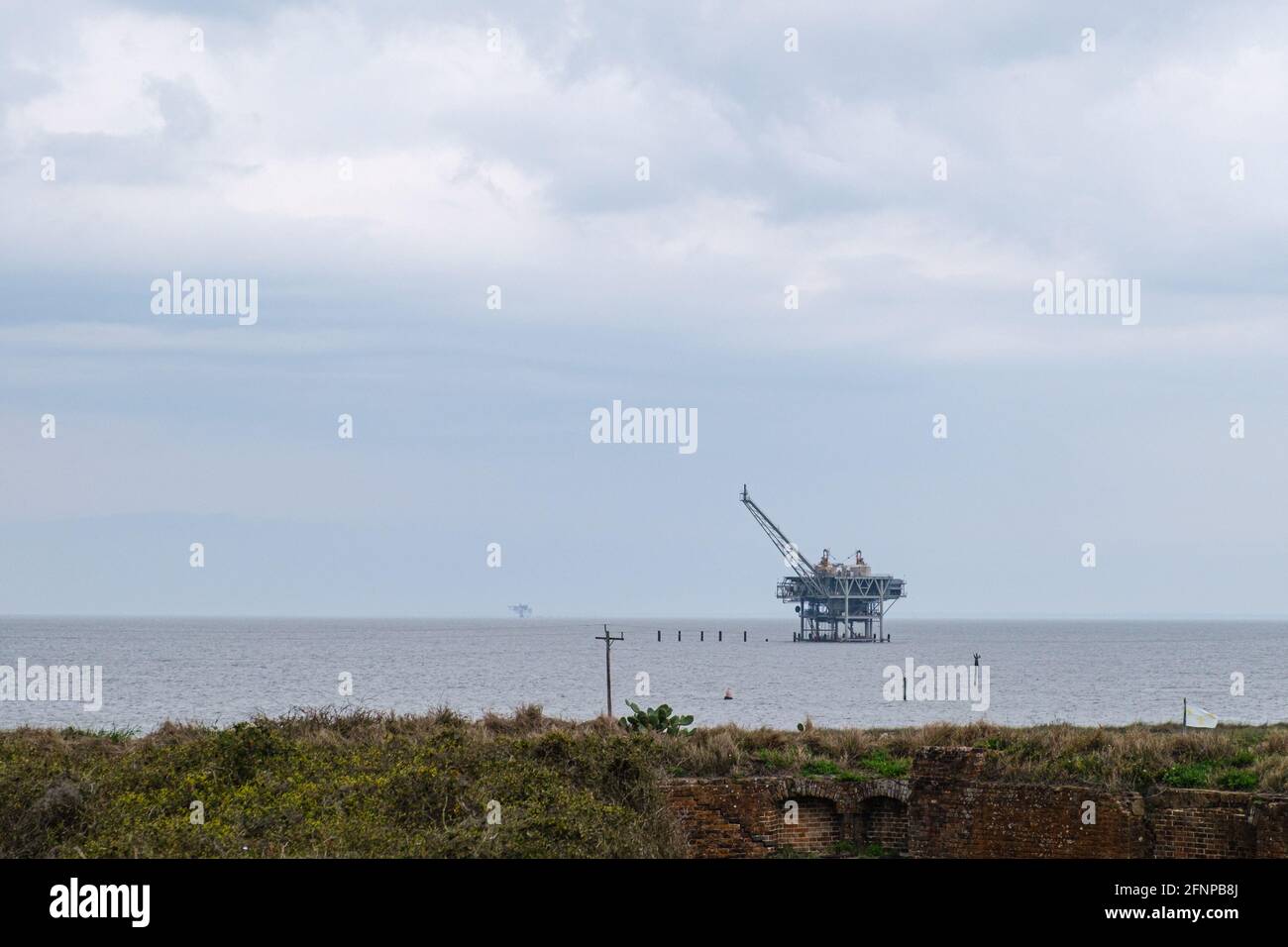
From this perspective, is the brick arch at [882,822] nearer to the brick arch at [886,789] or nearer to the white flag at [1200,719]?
the brick arch at [886,789]


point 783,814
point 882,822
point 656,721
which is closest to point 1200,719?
point 882,822

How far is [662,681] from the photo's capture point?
93.8 metres

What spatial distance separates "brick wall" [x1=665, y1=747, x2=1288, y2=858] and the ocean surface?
17200 millimetres

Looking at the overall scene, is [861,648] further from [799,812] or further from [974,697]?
[799,812]

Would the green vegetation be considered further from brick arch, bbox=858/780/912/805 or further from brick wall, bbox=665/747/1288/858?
brick arch, bbox=858/780/912/805

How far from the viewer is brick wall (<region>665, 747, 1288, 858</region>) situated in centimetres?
1593

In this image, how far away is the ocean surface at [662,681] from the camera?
6378 cm

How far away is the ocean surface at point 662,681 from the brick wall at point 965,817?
17.2 meters

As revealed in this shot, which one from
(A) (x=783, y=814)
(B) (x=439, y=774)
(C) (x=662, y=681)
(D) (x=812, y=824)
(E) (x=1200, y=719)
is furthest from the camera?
(C) (x=662, y=681)

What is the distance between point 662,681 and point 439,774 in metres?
80.5

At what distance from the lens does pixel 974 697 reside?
7925cm

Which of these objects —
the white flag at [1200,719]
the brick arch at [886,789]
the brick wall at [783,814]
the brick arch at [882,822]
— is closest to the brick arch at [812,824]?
the brick wall at [783,814]

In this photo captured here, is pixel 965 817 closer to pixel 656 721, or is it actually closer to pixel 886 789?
pixel 886 789
